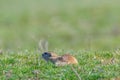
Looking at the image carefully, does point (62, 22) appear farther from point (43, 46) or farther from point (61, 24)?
point (43, 46)

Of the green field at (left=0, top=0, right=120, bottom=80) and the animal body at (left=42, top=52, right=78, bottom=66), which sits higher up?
the green field at (left=0, top=0, right=120, bottom=80)

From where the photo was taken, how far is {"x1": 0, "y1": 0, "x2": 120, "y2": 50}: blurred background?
25969 mm

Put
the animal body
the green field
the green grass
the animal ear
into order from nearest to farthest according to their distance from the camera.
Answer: the green grass < the animal body < the animal ear < the green field

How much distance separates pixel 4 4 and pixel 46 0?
362cm

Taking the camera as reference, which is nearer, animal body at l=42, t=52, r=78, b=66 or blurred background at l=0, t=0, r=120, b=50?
animal body at l=42, t=52, r=78, b=66

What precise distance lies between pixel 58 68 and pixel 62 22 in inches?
743

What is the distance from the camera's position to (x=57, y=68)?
33.1 feet

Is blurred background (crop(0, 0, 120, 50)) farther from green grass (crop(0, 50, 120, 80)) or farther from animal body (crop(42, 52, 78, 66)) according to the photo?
animal body (crop(42, 52, 78, 66))

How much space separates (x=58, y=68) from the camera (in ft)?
33.1

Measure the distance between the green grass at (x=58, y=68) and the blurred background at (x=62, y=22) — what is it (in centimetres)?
1283

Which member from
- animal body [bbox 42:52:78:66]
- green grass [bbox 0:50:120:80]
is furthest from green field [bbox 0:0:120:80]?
animal body [bbox 42:52:78:66]

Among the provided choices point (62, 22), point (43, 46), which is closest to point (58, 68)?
point (43, 46)

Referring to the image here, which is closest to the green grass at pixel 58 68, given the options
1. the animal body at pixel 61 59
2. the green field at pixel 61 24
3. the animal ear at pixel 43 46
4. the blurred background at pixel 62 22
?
the animal body at pixel 61 59

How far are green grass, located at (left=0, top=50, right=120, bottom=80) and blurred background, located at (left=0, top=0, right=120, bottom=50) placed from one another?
505 inches
